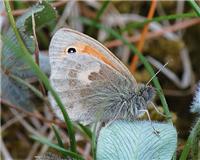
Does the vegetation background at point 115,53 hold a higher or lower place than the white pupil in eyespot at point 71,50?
lower

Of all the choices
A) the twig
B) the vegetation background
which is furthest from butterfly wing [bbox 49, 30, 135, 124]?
the twig

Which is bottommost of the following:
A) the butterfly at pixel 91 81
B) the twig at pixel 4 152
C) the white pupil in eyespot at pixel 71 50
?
the twig at pixel 4 152

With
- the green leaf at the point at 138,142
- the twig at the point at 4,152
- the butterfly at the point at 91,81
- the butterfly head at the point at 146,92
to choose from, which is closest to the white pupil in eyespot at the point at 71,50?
the butterfly at the point at 91,81

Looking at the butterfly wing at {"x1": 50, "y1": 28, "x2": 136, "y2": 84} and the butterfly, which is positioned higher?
the butterfly wing at {"x1": 50, "y1": 28, "x2": 136, "y2": 84}

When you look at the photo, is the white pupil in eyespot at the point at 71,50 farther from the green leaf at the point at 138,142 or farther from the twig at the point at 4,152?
the twig at the point at 4,152

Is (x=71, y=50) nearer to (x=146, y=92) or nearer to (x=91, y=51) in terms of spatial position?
(x=91, y=51)

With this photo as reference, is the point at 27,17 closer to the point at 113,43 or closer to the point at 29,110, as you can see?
the point at 29,110

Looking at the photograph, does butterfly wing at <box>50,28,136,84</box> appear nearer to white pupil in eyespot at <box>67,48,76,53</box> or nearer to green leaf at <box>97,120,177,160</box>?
white pupil in eyespot at <box>67,48,76,53</box>
